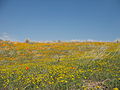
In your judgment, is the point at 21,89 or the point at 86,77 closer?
the point at 21,89

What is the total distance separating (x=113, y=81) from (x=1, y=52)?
25204 millimetres

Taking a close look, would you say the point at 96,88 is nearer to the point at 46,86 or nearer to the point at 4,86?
the point at 46,86

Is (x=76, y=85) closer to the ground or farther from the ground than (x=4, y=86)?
farther from the ground

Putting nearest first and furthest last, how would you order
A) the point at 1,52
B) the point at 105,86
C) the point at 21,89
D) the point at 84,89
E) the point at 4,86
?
the point at 84,89 → the point at 105,86 → the point at 21,89 → the point at 4,86 → the point at 1,52

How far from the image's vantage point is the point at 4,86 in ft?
21.3

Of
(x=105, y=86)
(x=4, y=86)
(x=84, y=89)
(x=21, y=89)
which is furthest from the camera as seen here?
(x=4, y=86)

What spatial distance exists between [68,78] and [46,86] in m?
1.35

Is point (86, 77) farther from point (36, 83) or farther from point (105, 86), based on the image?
point (36, 83)

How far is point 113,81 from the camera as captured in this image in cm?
564

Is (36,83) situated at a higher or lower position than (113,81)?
lower

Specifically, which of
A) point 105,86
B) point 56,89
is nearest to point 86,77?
point 105,86

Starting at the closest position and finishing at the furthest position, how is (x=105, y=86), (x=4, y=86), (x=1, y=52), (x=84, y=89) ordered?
1. (x=84, y=89)
2. (x=105, y=86)
3. (x=4, y=86)
4. (x=1, y=52)

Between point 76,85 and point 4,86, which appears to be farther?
point 4,86

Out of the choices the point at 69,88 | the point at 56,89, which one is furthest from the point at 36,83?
the point at 69,88
